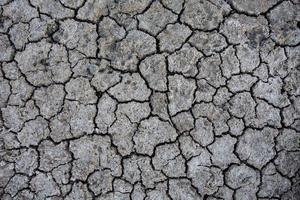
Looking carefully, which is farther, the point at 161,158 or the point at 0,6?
the point at 0,6

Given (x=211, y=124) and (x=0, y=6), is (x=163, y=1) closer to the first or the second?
(x=211, y=124)

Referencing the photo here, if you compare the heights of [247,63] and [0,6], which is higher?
[0,6]

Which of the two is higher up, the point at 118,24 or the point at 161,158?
the point at 118,24

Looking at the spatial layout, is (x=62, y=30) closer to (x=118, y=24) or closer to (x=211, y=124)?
(x=118, y=24)

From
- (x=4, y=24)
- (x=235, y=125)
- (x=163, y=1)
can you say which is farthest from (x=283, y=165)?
(x=4, y=24)

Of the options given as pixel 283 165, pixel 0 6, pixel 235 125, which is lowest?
pixel 283 165

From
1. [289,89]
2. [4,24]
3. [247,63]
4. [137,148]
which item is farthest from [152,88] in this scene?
[4,24]
